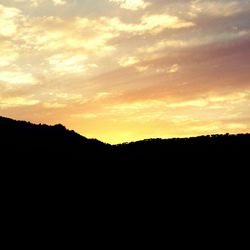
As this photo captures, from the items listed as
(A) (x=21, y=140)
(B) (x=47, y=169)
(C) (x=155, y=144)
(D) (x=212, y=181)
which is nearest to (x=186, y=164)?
(D) (x=212, y=181)

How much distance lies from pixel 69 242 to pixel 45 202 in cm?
395

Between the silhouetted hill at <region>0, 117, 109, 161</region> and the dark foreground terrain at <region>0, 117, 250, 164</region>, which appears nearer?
the dark foreground terrain at <region>0, 117, 250, 164</region>

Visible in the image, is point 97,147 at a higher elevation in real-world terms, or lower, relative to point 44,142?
lower

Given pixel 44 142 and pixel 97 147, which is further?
pixel 97 147

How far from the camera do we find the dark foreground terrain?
32062 millimetres

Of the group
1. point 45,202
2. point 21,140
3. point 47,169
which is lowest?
point 45,202

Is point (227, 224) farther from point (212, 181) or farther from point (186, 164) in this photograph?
point (186, 164)

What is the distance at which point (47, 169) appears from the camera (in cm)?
3100

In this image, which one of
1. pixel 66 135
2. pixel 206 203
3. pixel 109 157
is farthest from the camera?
pixel 66 135

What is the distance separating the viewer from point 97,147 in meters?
36.7

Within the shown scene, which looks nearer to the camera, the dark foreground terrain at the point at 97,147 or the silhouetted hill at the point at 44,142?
the dark foreground terrain at the point at 97,147

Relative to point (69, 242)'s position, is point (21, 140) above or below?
above

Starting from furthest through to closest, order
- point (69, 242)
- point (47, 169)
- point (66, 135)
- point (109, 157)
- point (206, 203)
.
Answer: point (66, 135) < point (109, 157) < point (47, 169) < point (206, 203) < point (69, 242)

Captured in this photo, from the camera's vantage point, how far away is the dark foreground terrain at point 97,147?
32.1 metres
